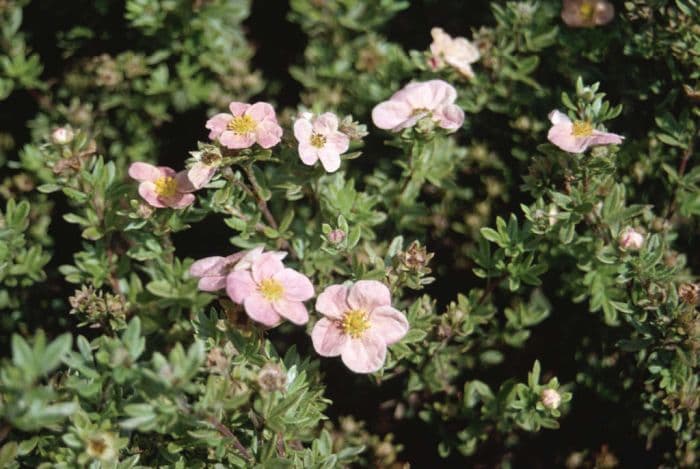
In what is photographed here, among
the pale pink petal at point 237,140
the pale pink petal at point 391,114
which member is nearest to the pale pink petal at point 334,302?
the pale pink petal at point 237,140

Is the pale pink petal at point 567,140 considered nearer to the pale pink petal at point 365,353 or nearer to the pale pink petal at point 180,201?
the pale pink petal at point 365,353

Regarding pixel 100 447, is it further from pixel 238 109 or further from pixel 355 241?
pixel 238 109

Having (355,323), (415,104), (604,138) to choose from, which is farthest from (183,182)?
(604,138)

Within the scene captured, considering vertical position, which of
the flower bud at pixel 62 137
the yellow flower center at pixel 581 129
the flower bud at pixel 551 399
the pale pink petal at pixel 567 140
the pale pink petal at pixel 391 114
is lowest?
the flower bud at pixel 551 399

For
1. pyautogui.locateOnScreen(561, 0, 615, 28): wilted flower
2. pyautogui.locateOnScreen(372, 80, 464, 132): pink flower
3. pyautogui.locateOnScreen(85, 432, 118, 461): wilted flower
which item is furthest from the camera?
pyautogui.locateOnScreen(561, 0, 615, 28): wilted flower

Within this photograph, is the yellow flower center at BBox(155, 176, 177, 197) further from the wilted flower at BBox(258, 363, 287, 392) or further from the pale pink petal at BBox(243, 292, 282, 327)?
the wilted flower at BBox(258, 363, 287, 392)

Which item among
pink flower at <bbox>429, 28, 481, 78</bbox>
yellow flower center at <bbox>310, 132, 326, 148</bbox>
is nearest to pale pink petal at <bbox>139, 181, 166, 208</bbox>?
yellow flower center at <bbox>310, 132, 326, 148</bbox>

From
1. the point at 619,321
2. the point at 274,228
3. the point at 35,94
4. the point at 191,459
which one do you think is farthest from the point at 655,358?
the point at 35,94

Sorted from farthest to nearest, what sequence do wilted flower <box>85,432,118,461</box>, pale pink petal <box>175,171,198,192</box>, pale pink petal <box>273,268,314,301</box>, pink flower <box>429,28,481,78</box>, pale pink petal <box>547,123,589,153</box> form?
pink flower <box>429,28,481,78</box> < pale pink petal <box>175,171,198,192</box> < pale pink petal <box>547,123,589,153</box> < pale pink petal <box>273,268,314,301</box> < wilted flower <box>85,432,118,461</box>
